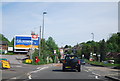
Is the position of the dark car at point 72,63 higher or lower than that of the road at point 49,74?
higher

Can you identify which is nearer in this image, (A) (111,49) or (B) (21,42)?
(B) (21,42)

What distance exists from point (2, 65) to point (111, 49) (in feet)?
331

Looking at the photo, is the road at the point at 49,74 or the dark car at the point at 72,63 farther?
the dark car at the point at 72,63

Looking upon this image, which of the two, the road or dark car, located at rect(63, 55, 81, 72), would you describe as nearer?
the road

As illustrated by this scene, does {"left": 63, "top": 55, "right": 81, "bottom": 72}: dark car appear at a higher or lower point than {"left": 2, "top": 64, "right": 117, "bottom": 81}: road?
higher

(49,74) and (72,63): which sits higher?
(72,63)

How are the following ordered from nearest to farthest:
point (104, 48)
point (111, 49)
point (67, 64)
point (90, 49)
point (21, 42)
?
point (67, 64), point (21, 42), point (104, 48), point (90, 49), point (111, 49)

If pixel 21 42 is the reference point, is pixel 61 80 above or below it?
below

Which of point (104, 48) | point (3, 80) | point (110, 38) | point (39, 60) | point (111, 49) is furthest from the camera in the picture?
point (110, 38)

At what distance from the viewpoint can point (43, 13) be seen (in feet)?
157

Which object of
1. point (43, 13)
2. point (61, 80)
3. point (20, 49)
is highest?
point (43, 13)

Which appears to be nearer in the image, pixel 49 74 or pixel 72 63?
pixel 49 74

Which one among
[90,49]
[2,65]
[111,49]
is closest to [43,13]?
[2,65]

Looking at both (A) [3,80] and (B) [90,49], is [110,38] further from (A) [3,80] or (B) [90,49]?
A: (A) [3,80]
